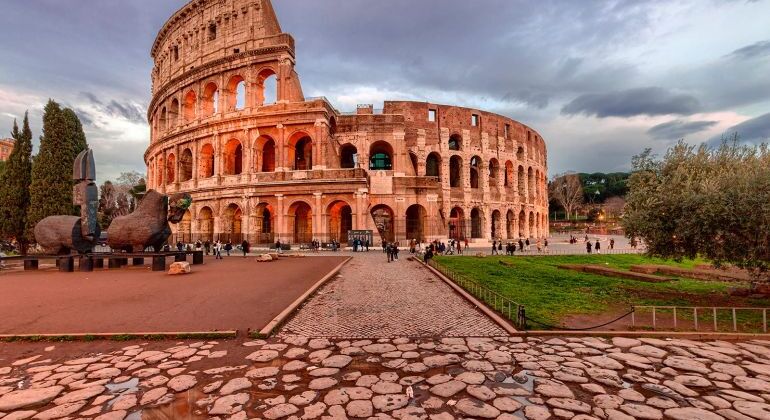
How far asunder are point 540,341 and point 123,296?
10218 millimetres

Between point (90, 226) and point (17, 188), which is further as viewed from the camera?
point (17, 188)

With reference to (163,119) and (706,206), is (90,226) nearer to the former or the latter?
(706,206)

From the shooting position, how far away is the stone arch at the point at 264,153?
1158 inches

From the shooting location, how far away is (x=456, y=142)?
37531mm

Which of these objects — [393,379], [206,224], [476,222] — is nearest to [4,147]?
[206,224]

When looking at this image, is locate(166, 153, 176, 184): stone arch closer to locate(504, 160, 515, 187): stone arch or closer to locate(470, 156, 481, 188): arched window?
locate(470, 156, 481, 188): arched window

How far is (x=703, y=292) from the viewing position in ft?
33.3

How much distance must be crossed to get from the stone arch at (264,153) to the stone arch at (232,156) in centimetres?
224

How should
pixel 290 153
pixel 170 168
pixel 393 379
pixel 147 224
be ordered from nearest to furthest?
pixel 393 379 → pixel 147 224 → pixel 290 153 → pixel 170 168

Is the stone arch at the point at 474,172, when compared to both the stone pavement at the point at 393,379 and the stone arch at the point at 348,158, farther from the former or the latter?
the stone pavement at the point at 393,379

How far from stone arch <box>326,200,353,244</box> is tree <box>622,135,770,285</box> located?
69.0 ft

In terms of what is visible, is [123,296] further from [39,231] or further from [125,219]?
[39,231]

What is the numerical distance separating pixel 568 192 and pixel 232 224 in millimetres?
63294

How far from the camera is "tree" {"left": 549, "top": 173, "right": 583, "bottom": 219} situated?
68.0 metres
